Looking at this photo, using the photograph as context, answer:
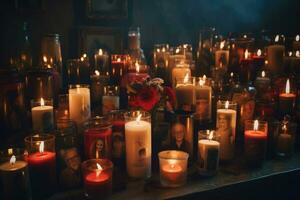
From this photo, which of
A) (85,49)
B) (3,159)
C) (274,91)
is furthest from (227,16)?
(3,159)

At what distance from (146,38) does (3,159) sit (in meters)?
1.99

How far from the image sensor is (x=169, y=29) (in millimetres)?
2902

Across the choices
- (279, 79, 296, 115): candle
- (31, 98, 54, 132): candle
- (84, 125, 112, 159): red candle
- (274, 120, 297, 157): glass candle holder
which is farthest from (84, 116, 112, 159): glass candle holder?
(279, 79, 296, 115): candle

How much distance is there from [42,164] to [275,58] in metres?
1.36

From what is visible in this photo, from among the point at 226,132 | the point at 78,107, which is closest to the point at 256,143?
the point at 226,132

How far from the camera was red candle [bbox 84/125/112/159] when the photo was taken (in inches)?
44.1

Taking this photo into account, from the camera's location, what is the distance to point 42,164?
103 cm

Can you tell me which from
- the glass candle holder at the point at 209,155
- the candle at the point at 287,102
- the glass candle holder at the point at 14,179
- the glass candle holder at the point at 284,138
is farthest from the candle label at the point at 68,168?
the candle at the point at 287,102

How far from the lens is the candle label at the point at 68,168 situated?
1083 mm

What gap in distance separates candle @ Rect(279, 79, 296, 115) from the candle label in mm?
990

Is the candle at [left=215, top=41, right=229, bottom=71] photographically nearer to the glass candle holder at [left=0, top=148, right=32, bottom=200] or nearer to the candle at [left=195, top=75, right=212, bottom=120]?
the candle at [left=195, top=75, right=212, bottom=120]

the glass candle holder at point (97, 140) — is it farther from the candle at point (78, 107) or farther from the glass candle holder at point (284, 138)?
the glass candle holder at point (284, 138)

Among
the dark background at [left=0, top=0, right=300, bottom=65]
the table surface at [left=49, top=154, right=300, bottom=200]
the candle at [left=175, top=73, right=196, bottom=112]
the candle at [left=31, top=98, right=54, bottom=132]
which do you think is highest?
the dark background at [left=0, top=0, right=300, bottom=65]

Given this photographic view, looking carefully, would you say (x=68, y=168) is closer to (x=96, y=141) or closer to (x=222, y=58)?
(x=96, y=141)
